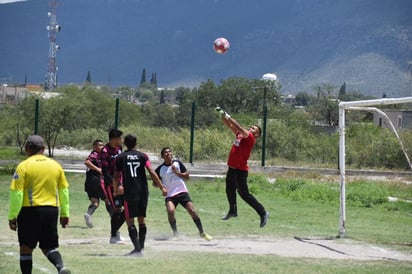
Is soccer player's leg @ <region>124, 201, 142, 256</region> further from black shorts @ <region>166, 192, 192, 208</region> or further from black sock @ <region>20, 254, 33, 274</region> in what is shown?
black sock @ <region>20, 254, 33, 274</region>

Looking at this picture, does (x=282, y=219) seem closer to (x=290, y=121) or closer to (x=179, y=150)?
(x=179, y=150)

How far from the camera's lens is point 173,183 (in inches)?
642

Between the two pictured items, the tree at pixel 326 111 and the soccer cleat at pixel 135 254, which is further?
the tree at pixel 326 111

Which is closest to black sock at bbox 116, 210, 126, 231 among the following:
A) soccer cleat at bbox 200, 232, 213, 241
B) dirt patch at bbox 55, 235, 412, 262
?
dirt patch at bbox 55, 235, 412, 262

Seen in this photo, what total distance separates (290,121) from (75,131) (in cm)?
1162

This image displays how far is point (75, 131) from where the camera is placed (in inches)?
1885

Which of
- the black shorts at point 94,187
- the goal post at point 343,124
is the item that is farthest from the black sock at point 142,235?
the black shorts at point 94,187

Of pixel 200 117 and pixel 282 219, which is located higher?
pixel 200 117

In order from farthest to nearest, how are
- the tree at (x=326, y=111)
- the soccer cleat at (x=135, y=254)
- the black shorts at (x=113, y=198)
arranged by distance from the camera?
the tree at (x=326, y=111) → the black shorts at (x=113, y=198) → the soccer cleat at (x=135, y=254)

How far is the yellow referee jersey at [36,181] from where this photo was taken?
422 inches

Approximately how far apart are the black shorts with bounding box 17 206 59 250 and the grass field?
3.73 ft

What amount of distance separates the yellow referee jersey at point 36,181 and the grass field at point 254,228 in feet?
4.75

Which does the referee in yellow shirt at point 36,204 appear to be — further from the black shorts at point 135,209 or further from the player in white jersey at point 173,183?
the player in white jersey at point 173,183

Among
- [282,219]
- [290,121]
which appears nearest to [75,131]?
[290,121]
